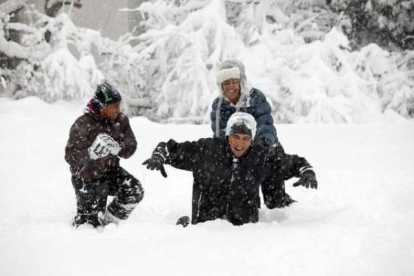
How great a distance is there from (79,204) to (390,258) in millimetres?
2578

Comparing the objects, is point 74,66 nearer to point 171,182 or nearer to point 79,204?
point 171,182

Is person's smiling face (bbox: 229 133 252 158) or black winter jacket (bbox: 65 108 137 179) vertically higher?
person's smiling face (bbox: 229 133 252 158)

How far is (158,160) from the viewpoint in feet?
11.3

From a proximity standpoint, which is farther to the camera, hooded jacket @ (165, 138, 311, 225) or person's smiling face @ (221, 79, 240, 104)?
person's smiling face @ (221, 79, 240, 104)

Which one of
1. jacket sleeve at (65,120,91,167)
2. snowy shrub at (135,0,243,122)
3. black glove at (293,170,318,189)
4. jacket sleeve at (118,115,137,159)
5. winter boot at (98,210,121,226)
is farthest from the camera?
snowy shrub at (135,0,243,122)

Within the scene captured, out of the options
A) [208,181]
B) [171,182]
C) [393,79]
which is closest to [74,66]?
[171,182]

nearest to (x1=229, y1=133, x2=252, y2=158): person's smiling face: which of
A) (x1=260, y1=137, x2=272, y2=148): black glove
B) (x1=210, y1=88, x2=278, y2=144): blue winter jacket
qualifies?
(x1=260, y1=137, x2=272, y2=148): black glove

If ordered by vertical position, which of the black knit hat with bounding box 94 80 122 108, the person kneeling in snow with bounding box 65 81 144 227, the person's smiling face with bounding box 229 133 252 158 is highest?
the black knit hat with bounding box 94 80 122 108

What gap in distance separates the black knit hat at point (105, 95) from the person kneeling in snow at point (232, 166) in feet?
Result: 2.09

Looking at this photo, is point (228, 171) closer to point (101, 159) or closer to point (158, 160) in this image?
point (158, 160)

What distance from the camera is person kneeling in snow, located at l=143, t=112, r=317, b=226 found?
3574mm

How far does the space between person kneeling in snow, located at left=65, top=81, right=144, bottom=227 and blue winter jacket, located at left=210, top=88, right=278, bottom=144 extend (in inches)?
29.8

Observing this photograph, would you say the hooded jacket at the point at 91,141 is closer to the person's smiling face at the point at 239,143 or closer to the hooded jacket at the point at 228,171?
the hooded jacket at the point at 228,171

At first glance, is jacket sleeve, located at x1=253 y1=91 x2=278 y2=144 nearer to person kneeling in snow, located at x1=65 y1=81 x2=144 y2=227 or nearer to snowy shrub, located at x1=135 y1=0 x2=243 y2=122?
person kneeling in snow, located at x1=65 y1=81 x2=144 y2=227
